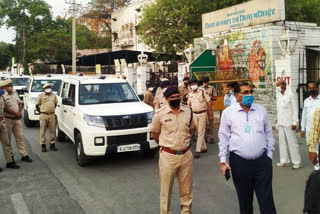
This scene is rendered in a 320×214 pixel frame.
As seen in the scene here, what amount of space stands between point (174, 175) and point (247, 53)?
34.3 ft

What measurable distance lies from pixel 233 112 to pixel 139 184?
2.90 meters

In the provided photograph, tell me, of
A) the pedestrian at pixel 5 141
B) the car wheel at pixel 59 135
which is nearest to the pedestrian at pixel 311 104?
the pedestrian at pixel 5 141

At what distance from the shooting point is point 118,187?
6.14 metres

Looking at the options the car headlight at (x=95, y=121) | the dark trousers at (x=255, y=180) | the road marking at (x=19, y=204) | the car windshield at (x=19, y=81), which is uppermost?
the car windshield at (x=19, y=81)

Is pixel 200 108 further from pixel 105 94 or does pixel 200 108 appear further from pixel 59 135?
pixel 59 135

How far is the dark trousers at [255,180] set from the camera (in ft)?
12.7

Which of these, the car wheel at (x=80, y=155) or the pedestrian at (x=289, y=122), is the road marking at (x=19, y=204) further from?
the pedestrian at (x=289, y=122)

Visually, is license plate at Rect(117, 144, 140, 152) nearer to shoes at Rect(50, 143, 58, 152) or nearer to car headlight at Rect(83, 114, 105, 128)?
car headlight at Rect(83, 114, 105, 128)

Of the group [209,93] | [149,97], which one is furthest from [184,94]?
[149,97]

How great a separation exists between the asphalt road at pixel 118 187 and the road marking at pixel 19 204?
0.05m

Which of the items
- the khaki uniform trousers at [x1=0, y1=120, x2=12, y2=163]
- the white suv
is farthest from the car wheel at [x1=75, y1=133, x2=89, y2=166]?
the khaki uniform trousers at [x1=0, y1=120, x2=12, y2=163]

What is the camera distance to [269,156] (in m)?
3.98

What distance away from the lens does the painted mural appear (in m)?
13.0

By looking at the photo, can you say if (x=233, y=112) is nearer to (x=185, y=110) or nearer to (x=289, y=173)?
(x=185, y=110)
